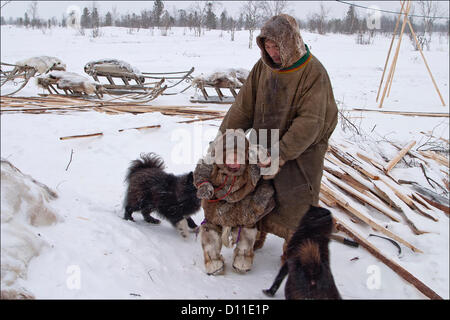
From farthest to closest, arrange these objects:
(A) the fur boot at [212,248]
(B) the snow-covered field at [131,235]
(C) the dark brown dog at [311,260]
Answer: (A) the fur boot at [212,248]
(B) the snow-covered field at [131,235]
(C) the dark brown dog at [311,260]

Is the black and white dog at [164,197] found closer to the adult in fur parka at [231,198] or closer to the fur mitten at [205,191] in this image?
the adult in fur parka at [231,198]

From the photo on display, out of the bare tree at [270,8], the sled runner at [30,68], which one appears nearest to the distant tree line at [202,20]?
the bare tree at [270,8]

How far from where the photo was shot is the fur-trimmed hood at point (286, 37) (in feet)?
8.02

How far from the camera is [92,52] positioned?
19156 millimetres

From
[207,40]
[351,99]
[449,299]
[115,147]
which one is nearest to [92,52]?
[207,40]

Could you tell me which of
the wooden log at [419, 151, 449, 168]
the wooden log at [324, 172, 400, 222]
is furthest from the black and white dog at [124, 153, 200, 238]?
the wooden log at [419, 151, 449, 168]

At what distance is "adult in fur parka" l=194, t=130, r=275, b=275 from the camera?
2613 millimetres

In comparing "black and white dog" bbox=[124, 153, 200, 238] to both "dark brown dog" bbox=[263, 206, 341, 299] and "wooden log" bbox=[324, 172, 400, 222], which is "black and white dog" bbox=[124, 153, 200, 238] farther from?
"wooden log" bbox=[324, 172, 400, 222]

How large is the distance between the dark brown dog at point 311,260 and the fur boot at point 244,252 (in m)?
0.64

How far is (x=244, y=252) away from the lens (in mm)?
2863

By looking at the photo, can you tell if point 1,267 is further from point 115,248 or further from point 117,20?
point 117,20

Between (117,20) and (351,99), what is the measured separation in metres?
30.8

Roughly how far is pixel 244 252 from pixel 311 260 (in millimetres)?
861

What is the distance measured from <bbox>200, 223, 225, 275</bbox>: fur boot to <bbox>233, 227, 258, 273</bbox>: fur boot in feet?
0.43
